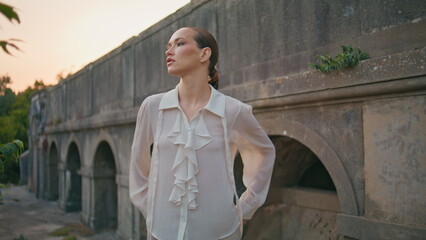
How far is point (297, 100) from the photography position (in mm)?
3838

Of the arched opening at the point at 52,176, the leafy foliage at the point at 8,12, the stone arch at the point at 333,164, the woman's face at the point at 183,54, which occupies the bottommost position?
the arched opening at the point at 52,176

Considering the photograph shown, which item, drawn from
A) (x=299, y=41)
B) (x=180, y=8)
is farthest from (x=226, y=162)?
(x=180, y=8)

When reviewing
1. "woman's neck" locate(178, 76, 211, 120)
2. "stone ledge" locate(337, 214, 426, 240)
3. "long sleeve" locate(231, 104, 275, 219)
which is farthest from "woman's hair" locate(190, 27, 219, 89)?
"stone ledge" locate(337, 214, 426, 240)

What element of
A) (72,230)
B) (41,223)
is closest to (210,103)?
(72,230)

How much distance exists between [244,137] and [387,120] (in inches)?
69.6

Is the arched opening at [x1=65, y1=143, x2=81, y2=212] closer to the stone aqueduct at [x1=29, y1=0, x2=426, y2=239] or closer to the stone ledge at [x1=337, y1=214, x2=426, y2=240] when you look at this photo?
the stone aqueduct at [x1=29, y1=0, x2=426, y2=239]

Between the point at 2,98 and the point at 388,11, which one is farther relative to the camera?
the point at 2,98

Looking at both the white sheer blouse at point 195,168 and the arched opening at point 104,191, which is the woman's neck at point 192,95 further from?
the arched opening at point 104,191

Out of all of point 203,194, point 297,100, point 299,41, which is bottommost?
point 203,194

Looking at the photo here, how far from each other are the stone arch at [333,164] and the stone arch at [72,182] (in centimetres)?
1022

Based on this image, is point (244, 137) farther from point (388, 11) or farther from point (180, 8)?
point (180, 8)

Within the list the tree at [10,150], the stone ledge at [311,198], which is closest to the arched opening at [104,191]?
the stone ledge at [311,198]

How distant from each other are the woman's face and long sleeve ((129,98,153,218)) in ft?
0.65

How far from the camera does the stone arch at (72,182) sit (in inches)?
502
